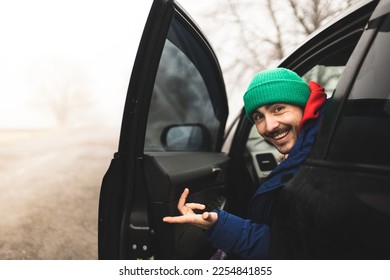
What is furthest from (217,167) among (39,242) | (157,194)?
(39,242)

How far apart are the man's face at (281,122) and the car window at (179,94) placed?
0.52m

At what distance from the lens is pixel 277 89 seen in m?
1.46

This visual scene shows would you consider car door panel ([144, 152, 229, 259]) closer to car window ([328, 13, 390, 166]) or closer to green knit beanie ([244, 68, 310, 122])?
green knit beanie ([244, 68, 310, 122])

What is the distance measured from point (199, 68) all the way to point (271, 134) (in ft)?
2.76

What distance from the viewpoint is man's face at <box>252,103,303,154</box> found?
1.48 meters

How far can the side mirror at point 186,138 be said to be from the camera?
6.74 ft

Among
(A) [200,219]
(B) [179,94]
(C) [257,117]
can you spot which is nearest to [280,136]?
(C) [257,117]

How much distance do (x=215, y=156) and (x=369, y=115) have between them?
1625 mm

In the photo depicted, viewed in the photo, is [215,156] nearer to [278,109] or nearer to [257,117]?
[257,117]

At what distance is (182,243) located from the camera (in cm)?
170

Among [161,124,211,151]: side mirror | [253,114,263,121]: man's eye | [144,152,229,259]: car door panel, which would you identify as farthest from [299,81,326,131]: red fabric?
[161,124,211,151]: side mirror

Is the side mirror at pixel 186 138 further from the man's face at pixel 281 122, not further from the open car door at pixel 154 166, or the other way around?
the man's face at pixel 281 122

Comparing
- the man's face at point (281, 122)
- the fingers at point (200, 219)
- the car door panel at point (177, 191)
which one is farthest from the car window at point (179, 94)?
the man's face at point (281, 122)
